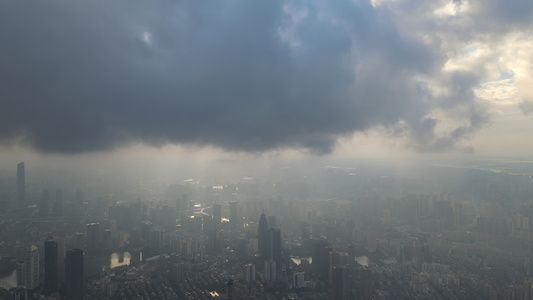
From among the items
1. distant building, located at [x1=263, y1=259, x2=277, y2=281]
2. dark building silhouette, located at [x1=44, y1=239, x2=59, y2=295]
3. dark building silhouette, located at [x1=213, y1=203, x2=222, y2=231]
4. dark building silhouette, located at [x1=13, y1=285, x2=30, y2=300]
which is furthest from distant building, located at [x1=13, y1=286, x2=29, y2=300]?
dark building silhouette, located at [x1=213, y1=203, x2=222, y2=231]

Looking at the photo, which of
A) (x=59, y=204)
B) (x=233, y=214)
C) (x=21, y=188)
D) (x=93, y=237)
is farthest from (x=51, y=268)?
(x=233, y=214)

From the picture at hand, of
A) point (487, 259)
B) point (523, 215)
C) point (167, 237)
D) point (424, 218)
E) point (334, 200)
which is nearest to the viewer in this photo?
point (487, 259)

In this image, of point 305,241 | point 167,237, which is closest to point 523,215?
point 305,241

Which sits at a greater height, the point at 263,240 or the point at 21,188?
the point at 21,188

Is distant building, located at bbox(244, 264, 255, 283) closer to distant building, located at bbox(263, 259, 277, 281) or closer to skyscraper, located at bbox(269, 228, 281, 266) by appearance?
distant building, located at bbox(263, 259, 277, 281)

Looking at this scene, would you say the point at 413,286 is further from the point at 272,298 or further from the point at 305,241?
the point at 305,241

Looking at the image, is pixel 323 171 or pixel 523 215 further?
pixel 323 171

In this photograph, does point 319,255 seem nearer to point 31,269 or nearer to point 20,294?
point 20,294
